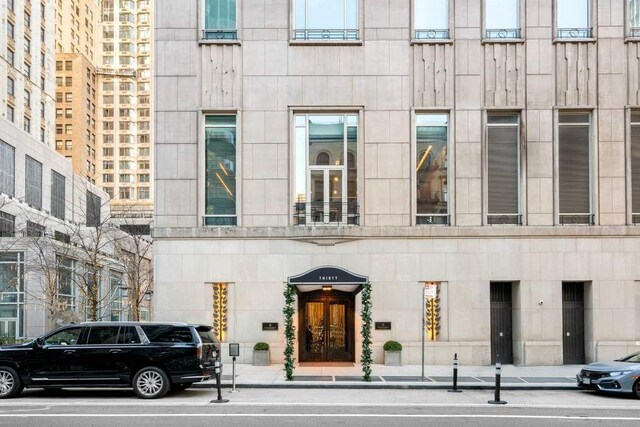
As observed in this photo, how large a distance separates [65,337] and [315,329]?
924 cm

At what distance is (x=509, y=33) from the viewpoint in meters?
22.4

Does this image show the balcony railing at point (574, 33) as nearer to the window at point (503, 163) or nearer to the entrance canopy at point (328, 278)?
the window at point (503, 163)

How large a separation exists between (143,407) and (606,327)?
1598 centimetres

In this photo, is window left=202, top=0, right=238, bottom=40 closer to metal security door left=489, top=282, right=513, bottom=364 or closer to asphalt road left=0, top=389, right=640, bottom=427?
asphalt road left=0, top=389, right=640, bottom=427

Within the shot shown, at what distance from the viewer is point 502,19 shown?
2250 centimetres

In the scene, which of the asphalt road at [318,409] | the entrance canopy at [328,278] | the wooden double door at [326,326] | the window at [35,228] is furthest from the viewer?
the window at [35,228]

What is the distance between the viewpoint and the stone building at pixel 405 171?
21766 millimetres

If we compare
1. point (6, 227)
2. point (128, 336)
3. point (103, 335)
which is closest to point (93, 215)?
point (6, 227)

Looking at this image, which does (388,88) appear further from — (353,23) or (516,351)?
(516,351)

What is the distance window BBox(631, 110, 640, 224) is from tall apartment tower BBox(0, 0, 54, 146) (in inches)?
2329

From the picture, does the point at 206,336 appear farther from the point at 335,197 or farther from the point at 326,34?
the point at 326,34

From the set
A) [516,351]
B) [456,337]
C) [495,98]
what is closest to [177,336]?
[456,337]

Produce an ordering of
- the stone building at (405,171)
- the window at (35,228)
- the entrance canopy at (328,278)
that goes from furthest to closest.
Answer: the window at (35,228), the stone building at (405,171), the entrance canopy at (328,278)

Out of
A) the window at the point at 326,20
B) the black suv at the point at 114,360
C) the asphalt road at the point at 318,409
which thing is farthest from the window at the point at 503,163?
the black suv at the point at 114,360
